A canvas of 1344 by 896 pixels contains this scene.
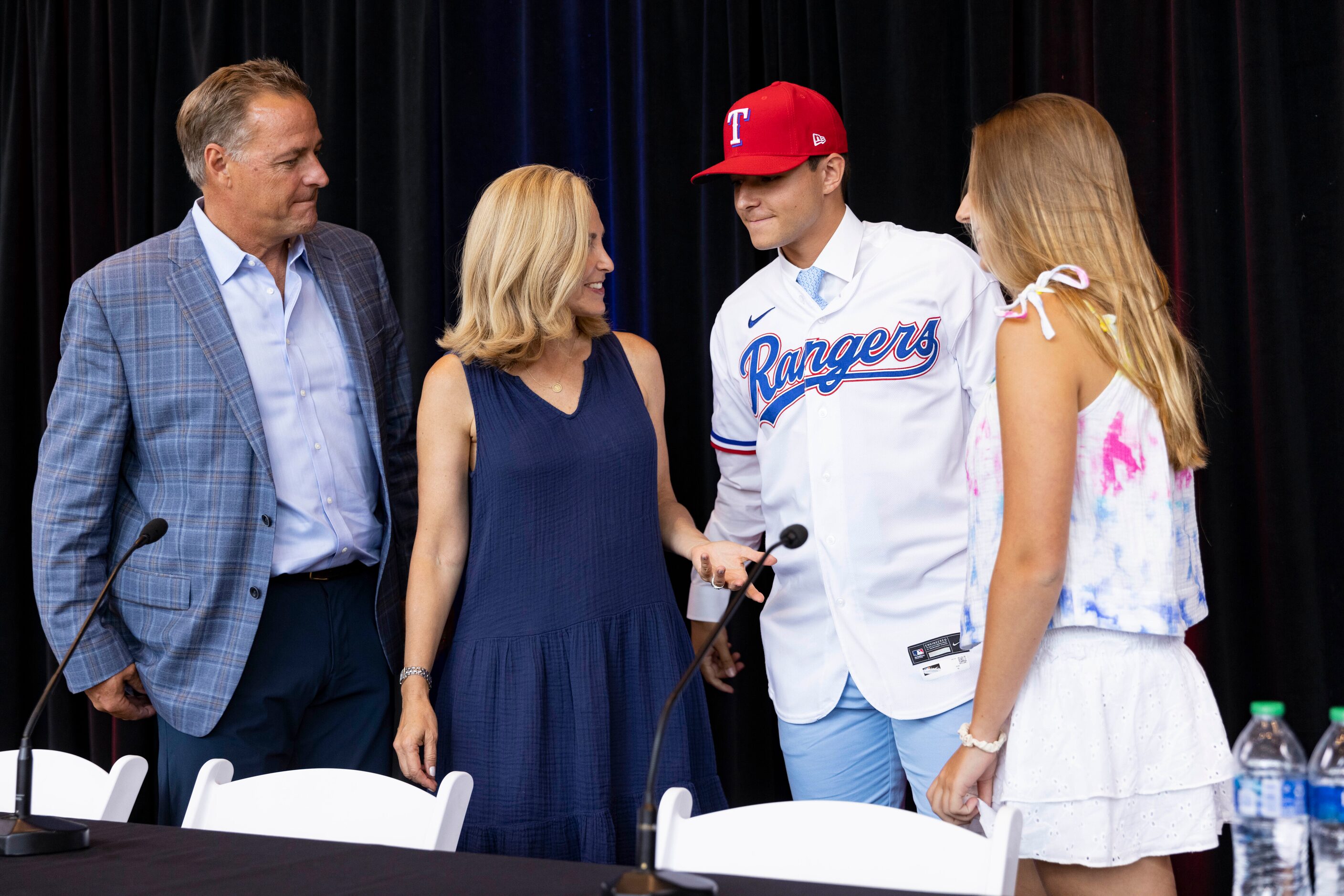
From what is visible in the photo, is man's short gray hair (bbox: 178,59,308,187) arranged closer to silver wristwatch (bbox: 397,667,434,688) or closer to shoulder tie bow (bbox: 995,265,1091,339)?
silver wristwatch (bbox: 397,667,434,688)

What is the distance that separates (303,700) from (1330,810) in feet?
6.04

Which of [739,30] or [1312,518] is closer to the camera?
[1312,518]

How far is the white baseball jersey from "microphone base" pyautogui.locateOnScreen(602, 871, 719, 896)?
899 millimetres

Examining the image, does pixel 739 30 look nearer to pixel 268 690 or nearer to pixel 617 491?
pixel 617 491

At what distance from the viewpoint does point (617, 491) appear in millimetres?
2209

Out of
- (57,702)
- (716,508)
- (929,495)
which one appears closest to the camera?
(929,495)

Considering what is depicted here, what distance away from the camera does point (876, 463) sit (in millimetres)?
2074

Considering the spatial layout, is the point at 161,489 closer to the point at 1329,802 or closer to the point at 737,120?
the point at 737,120

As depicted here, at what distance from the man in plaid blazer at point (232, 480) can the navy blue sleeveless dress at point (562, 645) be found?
349 millimetres

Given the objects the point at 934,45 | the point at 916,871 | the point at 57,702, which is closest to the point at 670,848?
the point at 916,871

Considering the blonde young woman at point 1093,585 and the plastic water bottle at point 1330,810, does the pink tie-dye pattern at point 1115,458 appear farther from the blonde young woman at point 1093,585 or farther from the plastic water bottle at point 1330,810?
the plastic water bottle at point 1330,810

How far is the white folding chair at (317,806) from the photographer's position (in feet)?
5.49

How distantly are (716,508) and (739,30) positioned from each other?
1.17 metres

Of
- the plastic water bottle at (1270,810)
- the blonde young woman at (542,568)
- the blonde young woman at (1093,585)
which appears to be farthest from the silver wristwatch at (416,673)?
the plastic water bottle at (1270,810)
